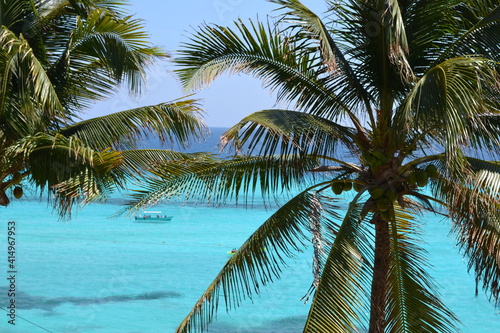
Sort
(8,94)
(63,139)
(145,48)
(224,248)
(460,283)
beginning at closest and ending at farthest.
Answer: (63,139) < (8,94) < (145,48) < (460,283) < (224,248)

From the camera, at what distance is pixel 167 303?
2205cm

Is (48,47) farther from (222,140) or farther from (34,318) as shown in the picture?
(34,318)

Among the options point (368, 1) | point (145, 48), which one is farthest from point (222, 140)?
point (145, 48)

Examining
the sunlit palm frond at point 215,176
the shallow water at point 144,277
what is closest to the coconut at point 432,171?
the sunlit palm frond at point 215,176

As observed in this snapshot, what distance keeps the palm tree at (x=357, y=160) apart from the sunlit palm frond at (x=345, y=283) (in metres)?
0.01

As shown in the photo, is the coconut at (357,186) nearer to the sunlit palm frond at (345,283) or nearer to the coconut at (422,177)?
the sunlit palm frond at (345,283)

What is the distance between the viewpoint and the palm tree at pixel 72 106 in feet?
22.2

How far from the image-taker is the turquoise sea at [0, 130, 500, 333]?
65.1 ft

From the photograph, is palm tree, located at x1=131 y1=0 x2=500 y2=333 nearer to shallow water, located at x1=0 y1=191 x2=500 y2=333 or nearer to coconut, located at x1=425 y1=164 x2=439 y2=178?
coconut, located at x1=425 y1=164 x2=439 y2=178

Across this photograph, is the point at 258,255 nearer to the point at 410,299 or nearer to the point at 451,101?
the point at 410,299

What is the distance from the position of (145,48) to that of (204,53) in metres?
1.70

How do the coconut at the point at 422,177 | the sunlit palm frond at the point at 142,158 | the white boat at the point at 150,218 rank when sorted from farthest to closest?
1. the white boat at the point at 150,218
2. the sunlit palm frond at the point at 142,158
3. the coconut at the point at 422,177

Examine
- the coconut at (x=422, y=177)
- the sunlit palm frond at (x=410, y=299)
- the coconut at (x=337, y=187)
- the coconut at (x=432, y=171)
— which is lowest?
the sunlit palm frond at (x=410, y=299)

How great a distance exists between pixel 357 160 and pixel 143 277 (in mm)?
19434
